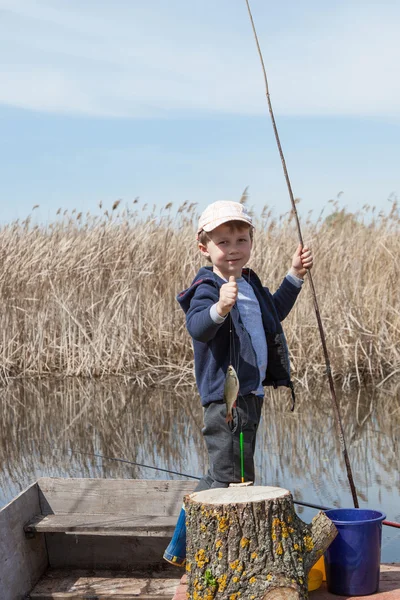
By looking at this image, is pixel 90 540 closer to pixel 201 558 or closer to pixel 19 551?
pixel 19 551

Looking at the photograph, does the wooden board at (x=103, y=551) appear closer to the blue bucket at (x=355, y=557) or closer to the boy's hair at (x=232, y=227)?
the blue bucket at (x=355, y=557)

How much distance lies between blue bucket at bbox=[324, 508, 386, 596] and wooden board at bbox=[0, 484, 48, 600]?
1374 mm

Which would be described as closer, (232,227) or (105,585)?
(232,227)

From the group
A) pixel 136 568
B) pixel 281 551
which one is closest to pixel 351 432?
pixel 136 568

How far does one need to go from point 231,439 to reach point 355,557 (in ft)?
1.82

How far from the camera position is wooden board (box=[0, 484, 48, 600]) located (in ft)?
11.6

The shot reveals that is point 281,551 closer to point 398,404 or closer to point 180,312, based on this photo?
point 398,404

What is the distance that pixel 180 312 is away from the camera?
28.8 feet

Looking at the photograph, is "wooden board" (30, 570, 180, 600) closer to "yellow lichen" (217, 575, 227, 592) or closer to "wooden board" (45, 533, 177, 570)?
"wooden board" (45, 533, 177, 570)

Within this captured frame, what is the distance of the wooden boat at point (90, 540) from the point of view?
12.1 feet

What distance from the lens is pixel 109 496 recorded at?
13.5 feet

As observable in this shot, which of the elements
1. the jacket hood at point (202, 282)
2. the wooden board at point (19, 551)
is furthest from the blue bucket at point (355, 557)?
the wooden board at point (19, 551)

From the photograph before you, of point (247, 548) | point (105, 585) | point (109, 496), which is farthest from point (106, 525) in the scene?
point (247, 548)

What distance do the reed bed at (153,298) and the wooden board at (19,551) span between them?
14.5ft
